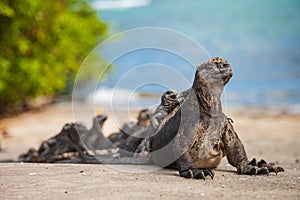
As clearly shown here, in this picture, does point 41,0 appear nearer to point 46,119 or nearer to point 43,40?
point 43,40

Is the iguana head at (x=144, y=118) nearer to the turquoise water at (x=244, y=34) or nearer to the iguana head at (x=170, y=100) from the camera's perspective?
the iguana head at (x=170, y=100)

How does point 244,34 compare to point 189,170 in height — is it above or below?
above

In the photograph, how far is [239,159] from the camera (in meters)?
6.21

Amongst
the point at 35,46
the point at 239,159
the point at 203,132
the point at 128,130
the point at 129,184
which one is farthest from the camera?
the point at 35,46

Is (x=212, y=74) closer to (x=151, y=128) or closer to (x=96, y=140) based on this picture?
(x=151, y=128)

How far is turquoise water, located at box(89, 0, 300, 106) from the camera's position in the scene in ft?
71.6

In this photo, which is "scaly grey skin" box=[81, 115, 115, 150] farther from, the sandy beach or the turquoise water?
the turquoise water

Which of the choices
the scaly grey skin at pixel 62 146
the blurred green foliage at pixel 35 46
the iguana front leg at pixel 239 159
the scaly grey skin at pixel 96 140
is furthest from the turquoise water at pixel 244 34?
the iguana front leg at pixel 239 159

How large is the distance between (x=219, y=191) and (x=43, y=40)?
11.2 meters

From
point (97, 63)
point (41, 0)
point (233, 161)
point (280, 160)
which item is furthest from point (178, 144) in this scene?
point (97, 63)

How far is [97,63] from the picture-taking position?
19.9 meters

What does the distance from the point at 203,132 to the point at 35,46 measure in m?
10.4

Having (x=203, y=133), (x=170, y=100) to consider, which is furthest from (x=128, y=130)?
(x=203, y=133)

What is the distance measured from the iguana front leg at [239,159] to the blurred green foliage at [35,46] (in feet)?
27.1
